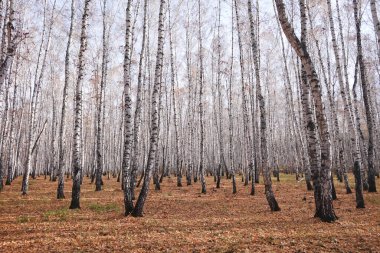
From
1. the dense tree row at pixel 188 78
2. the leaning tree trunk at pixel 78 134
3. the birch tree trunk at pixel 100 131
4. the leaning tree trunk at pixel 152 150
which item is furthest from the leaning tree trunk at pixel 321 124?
the birch tree trunk at pixel 100 131

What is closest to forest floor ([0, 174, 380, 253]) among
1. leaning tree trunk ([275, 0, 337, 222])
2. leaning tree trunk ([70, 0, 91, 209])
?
leaning tree trunk ([275, 0, 337, 222])

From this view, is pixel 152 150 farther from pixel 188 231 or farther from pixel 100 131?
pixel 100 131

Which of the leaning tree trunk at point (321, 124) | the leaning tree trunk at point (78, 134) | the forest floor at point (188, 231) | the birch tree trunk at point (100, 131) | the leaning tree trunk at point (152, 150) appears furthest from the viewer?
the birch tree trunk at point (100, 131)

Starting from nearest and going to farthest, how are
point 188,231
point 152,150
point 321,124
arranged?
point 188,231
point 321,124
point 152,150

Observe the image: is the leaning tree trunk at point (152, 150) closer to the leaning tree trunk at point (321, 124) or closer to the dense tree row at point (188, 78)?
the dense tree row at point (188, 78)

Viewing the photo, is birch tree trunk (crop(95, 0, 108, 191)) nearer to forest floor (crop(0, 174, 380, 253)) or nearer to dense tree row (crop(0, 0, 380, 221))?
dense tree row (crop(0, 0, 380, 221))

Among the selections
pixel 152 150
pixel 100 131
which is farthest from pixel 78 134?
pixel 100 131

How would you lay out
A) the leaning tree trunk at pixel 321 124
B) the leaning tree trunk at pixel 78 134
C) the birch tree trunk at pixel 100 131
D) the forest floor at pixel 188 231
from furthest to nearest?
the birch tree trunk at pixel 100 131, the leaning tree trunk at pixel 78 134, the leaning tree trunk at pixel 321 124, the forest floor at pixel 188 231

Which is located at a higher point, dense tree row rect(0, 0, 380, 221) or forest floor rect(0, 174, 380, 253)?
dense tree row rect(0, 0, 380, 221)

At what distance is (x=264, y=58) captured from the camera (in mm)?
29703

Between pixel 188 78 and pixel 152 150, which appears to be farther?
pixel 188 78

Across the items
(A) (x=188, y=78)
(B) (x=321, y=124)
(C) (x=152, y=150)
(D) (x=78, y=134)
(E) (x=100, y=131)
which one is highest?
(A) (x=188, y=78)

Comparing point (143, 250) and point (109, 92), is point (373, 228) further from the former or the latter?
point (109, 92)

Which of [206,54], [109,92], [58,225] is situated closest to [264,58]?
[206,54]
